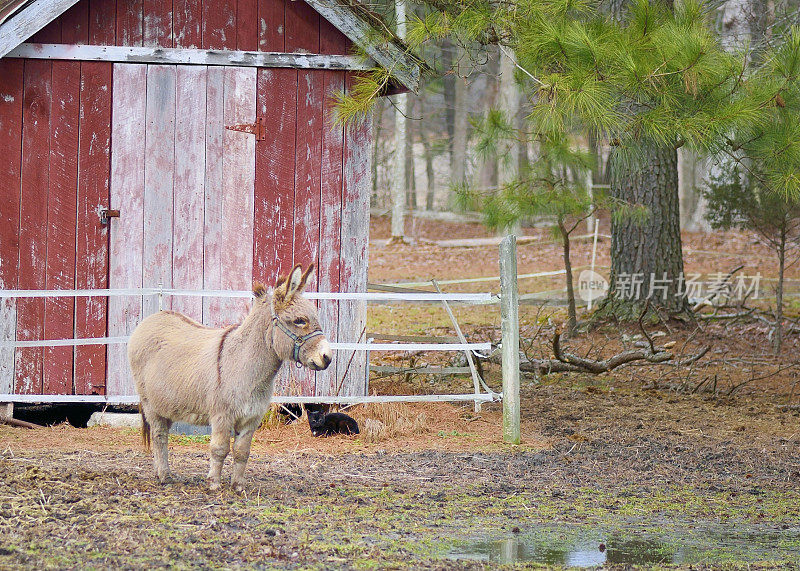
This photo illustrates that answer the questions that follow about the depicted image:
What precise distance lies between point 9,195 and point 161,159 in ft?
4.31

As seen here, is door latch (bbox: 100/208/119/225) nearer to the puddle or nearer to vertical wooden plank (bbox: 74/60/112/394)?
vertical wooden plank (bbox: 74/60/112/394)

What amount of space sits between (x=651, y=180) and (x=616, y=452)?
22.2 feet

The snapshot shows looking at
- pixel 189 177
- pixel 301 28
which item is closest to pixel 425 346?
pixel 189 177

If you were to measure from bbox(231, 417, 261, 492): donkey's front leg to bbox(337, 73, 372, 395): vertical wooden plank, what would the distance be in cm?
311

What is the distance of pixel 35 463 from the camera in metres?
6.43

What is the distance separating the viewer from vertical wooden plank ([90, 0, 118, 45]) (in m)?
8.18

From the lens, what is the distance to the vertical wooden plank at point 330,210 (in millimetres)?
8516

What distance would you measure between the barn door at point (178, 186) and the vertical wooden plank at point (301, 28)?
1.54 ft

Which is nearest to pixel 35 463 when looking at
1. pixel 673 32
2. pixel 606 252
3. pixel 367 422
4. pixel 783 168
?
pixel 367 422

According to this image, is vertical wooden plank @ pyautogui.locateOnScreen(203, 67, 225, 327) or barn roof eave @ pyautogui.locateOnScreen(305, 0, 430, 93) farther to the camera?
vertical wooden plank @ pyautogui.locateOnScreen(203, 67, 225, 327)

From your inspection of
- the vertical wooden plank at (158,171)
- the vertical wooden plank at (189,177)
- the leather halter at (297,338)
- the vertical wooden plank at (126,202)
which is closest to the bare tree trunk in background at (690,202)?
the vertical wooden plank at (189,177)

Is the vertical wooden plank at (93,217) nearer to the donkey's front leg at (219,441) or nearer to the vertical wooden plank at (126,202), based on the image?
the vertical wooden plank at (126,202)

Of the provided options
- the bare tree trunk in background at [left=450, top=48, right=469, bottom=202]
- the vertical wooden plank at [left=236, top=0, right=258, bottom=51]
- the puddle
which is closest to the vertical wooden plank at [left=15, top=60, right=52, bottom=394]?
the vertical wooden plank at [left=236, top=0, right=258, bottom=51]

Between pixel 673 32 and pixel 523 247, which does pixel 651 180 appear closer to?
pixel 673 32
